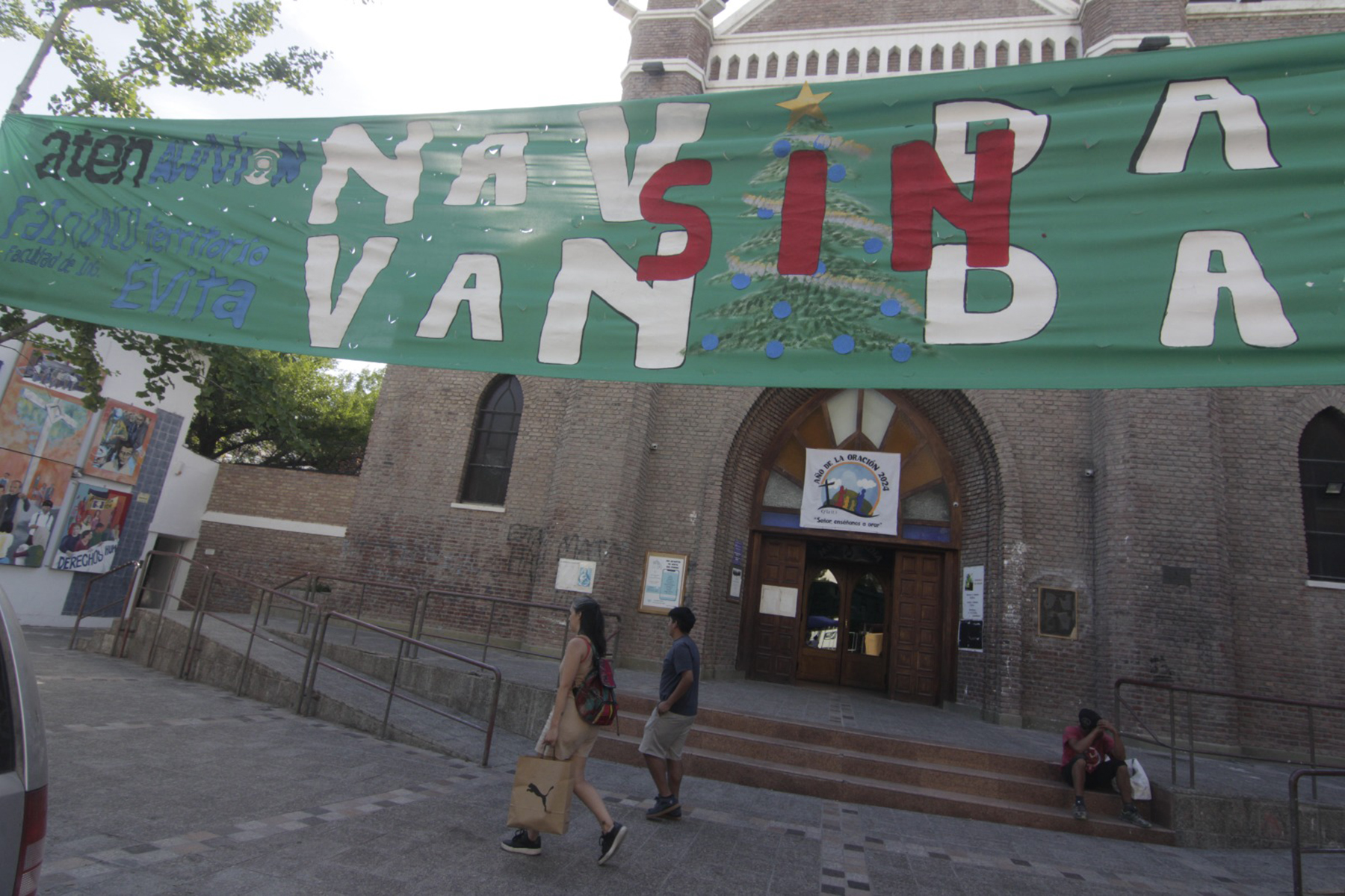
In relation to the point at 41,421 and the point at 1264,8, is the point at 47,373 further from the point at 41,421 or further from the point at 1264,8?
the point at 1264,8

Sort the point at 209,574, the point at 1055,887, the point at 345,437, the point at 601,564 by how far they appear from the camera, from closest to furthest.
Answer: the point at 1055,887 → the point at 209,574 → the point at 601,564 → the point at 345,437

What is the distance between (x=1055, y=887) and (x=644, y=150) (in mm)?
5180

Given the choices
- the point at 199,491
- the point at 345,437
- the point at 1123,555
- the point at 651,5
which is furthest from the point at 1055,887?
the point at 345,437

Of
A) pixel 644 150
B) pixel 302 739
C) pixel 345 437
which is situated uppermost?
pixel 345 437

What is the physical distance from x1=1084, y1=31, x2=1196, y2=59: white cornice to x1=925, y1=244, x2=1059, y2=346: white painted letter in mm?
10742

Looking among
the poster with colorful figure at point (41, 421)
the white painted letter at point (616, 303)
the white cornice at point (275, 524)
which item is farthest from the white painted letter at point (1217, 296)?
the white cornice at point (275, 524)

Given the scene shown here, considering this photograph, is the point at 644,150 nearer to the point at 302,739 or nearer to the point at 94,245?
the point at 94,245

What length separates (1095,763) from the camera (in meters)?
6.77

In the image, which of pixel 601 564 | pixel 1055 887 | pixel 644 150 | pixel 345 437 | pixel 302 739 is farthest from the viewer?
pixel 345 437

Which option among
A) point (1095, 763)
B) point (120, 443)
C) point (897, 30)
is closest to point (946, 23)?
point (897, 30)

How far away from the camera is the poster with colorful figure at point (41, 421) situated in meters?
14.0

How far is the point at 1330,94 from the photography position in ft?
8.82

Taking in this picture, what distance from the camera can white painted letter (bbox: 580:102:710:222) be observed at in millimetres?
3357

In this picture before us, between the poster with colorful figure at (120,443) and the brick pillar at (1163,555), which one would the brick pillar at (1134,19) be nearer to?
the brick pillar at (1163,555)
